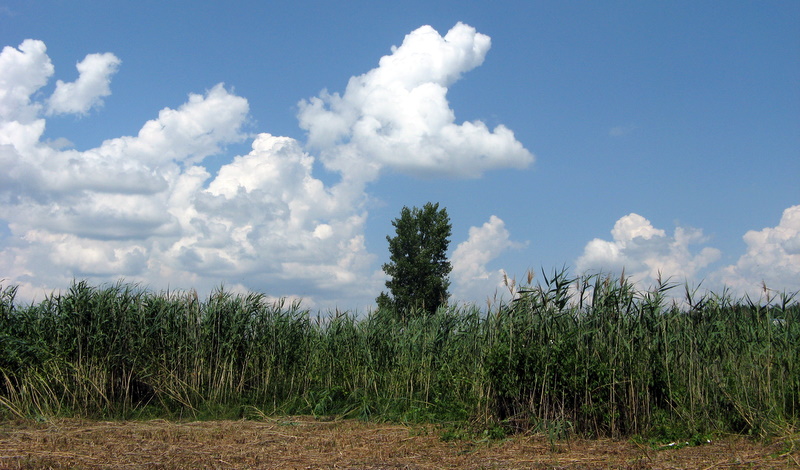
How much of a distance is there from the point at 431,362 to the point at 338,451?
409cm

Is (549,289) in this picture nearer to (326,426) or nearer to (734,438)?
(734,438)

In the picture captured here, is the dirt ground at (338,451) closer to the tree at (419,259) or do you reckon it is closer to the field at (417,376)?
the field at (417,376)

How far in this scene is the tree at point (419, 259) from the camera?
120ft

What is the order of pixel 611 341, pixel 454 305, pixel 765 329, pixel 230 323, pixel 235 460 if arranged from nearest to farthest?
pixel 235 460 < pixel 611 341 < pixel 765 329 < pixel 230 323 < pixel 454 305

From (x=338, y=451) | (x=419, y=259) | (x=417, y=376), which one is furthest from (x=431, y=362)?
(x=419, y=259)

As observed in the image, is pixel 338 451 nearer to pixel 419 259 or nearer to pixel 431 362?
pixel 431 362

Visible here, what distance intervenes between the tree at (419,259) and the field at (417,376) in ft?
75.7

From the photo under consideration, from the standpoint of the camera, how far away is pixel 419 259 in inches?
1439

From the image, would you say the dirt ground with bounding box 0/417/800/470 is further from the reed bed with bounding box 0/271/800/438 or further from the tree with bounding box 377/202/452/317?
the tree with bounding box 377/202/452/317

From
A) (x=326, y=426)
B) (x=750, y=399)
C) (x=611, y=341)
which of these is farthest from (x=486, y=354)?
(x=750, y=399)

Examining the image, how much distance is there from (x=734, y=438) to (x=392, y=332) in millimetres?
6513

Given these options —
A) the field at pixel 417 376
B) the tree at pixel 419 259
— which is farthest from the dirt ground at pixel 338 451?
the tree at pixel 419 259

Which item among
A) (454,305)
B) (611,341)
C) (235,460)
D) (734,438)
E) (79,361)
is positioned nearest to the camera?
(235,460)

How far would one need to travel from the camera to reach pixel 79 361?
11.0 metres
